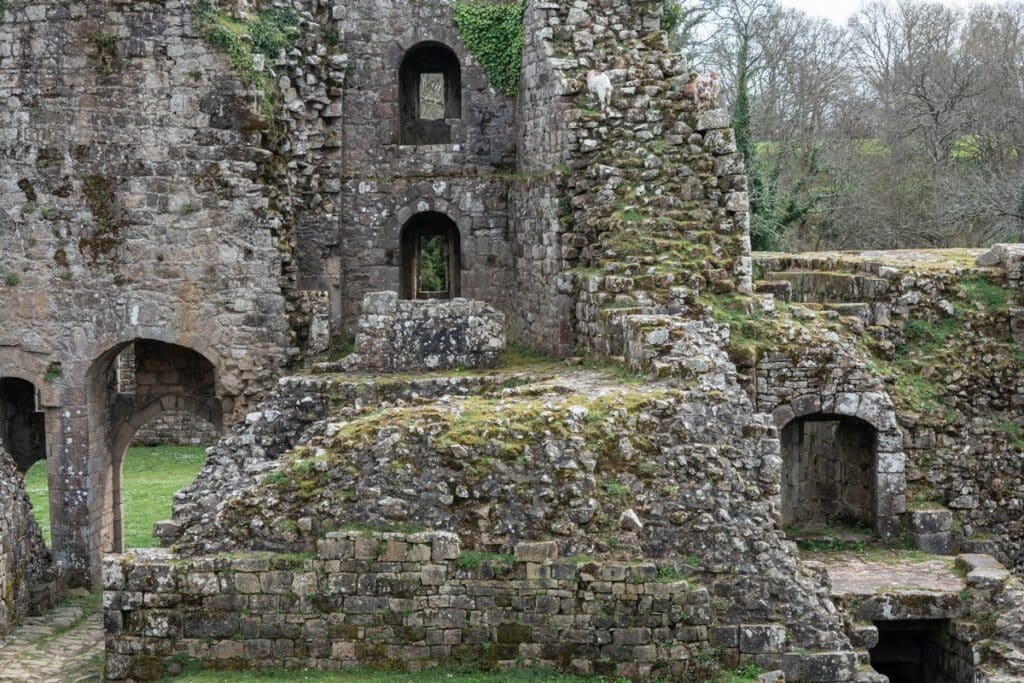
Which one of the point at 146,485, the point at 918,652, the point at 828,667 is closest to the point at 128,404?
the point at 146,485

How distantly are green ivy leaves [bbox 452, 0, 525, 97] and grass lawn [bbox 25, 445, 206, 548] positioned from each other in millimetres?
7094

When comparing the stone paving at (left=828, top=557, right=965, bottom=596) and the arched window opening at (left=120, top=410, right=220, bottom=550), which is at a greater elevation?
the arched window opening at (left=120, top=410, right=220, bottom=550)

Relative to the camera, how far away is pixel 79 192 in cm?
1752

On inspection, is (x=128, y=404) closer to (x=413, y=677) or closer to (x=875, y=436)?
(x=413, y=677)

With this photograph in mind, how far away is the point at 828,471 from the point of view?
1708cm

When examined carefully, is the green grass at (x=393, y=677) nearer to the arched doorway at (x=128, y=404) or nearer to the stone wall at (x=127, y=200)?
the stone wall at (x=127, y=200)

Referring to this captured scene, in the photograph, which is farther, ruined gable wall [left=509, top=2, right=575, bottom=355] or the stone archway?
ruined gable wall [left=509, top=2, right=575, bottom=355]

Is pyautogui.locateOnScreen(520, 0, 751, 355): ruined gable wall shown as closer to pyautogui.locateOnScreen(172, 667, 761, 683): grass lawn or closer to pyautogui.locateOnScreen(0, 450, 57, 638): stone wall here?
pyautogui.locateOnScreen(172, 667, 761, 683): grass lawn

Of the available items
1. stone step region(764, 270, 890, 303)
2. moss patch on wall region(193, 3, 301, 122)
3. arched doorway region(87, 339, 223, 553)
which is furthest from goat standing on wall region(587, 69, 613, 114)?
arched doorway region(87, 339, 223, 553)

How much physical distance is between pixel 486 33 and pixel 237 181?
411 centimetres

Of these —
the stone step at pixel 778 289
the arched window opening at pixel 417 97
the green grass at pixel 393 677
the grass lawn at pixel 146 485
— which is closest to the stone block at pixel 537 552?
the green grass at pixel 393 677

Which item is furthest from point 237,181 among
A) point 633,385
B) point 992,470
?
point 992,470

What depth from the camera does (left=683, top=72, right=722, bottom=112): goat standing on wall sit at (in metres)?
16.5

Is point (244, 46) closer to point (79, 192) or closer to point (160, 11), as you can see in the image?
point (160, 11)
